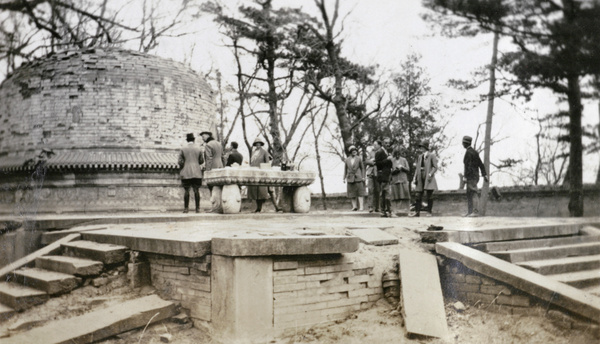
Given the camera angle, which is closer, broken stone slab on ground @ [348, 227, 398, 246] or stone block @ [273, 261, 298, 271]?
stone block @ [273, 261, 298, 271]

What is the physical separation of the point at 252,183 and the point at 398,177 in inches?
198

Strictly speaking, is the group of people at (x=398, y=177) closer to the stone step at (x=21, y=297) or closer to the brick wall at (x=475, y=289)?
the brick wall at (x=475, y=289)

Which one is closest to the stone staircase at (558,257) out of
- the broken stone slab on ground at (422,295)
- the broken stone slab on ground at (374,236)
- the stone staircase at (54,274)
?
the broken stone slab on ground at (422,295)

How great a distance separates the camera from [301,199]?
1184 cm

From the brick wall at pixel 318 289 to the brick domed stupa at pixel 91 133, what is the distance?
11937 millimetres

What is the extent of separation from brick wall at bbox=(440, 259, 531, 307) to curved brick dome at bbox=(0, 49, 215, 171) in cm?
1254

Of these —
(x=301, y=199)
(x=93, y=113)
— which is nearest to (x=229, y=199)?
(x=301, y=199)

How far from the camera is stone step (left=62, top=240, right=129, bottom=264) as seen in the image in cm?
593

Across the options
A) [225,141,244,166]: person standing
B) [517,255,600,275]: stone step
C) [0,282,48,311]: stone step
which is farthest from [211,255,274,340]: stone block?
[225,141,244,166]: person standing

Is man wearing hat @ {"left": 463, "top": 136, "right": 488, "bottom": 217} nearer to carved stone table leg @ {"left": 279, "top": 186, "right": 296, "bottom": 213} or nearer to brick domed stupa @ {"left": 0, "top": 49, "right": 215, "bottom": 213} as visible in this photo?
carved stone table leg @ {"left": 279, "top": 186, "right": 296, "bottom": 213}

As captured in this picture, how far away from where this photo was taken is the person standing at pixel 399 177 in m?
13.7

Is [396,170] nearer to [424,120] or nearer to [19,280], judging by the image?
[424,120]

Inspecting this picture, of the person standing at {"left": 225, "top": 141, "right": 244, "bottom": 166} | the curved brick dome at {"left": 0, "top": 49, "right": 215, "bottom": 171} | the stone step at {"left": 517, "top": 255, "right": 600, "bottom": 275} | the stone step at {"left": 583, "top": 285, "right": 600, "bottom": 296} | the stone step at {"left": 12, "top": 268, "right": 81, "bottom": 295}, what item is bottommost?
the stone step at {"left": 583, "top": 285, "right": 600, "bottom": 296}

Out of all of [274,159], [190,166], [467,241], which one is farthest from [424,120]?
[467,241]
